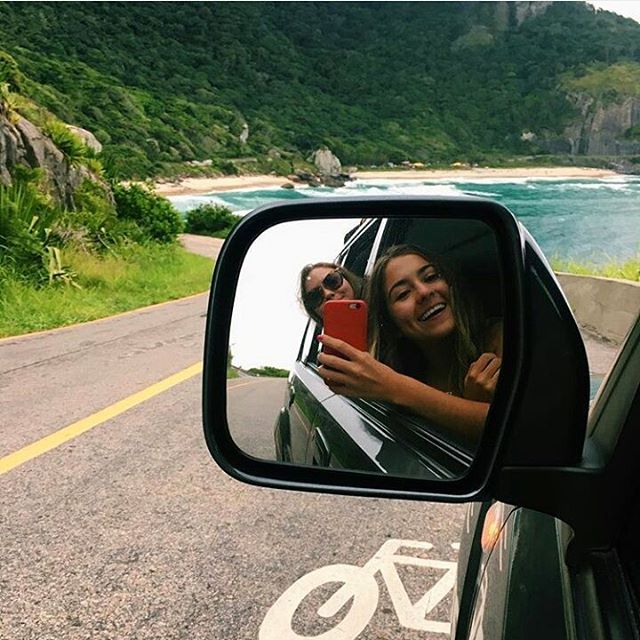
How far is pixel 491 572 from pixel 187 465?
3306 millimetres

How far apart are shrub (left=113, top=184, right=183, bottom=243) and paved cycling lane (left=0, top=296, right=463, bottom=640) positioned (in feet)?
56.3

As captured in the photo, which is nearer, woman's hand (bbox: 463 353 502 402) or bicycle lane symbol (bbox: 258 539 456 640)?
woman's hand (bbox: 463 353 502 402)

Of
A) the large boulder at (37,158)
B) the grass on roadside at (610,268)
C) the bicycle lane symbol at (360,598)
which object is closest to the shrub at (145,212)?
the large boulder at (37,158)

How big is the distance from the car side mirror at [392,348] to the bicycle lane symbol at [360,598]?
65.5 inches

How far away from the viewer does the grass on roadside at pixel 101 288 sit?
436 inches

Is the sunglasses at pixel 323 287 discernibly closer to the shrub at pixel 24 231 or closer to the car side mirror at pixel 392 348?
the car side mirror at pixel 392 348

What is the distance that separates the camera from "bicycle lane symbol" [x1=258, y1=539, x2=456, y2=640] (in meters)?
2.56

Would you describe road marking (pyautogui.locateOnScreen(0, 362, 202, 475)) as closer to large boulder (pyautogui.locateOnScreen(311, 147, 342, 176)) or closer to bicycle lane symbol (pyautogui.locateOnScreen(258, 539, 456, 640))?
bicycle lane symbol (pyautogui.locateOnScreen(258, 539, 456, 640))

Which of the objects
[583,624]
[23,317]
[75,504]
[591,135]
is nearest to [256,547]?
[75,504]

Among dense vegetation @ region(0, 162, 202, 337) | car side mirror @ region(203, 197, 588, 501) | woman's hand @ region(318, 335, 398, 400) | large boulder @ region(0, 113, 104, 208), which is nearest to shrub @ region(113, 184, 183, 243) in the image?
dense vegetation @ region(0, 162, 202, 337)

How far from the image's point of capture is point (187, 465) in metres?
4.27

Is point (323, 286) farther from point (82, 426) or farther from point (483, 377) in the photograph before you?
point (82, 426)

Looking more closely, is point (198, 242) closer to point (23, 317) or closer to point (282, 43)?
point (23, 317)

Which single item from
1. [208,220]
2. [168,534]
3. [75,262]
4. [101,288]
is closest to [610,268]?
[168,534]
